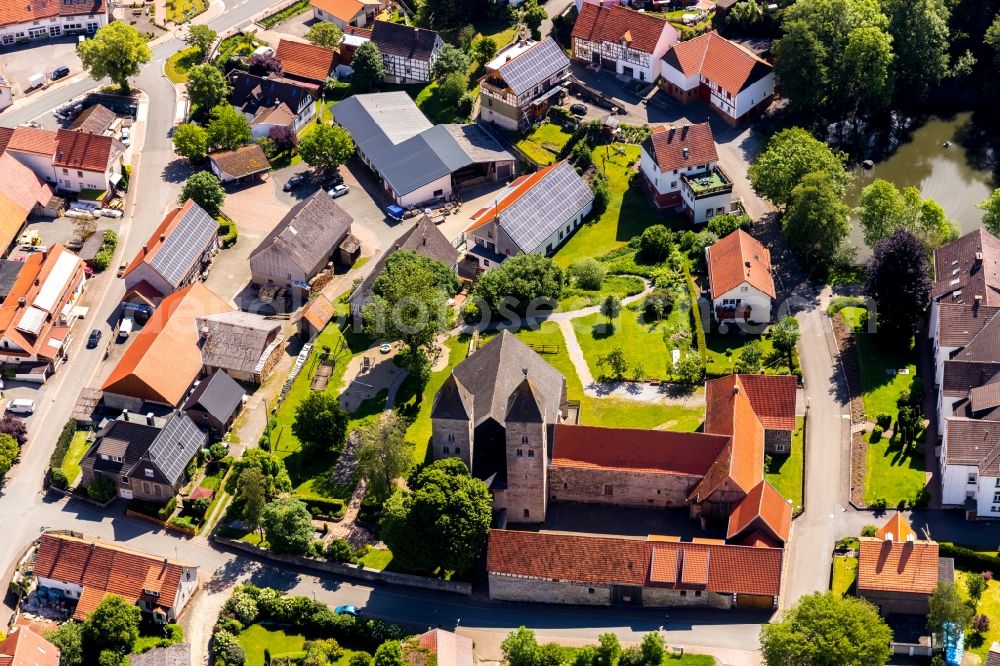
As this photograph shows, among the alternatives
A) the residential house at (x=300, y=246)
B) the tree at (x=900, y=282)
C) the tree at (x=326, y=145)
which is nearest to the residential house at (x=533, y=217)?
the residential house at (x=300, y=246)

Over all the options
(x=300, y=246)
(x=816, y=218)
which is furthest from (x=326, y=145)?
(x=816, y=218)

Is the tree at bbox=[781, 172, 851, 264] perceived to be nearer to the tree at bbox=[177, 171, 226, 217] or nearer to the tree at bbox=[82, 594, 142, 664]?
the tree at bbox=[177, 171, 226, 217]

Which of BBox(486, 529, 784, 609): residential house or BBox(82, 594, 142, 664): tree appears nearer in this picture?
BBox(486, 529, 784, 609): residential house

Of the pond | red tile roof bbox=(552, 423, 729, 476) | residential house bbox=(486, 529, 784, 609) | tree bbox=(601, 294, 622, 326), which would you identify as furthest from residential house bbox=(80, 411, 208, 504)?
the pond

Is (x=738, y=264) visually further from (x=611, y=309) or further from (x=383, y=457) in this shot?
(x=383, y=457)

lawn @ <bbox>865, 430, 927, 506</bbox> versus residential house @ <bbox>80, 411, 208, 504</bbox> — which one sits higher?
lawn @ <bbox>865, 430, 927, 506</bbox>

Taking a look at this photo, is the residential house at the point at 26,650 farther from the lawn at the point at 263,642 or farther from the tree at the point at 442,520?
the tree at the point at 442,520

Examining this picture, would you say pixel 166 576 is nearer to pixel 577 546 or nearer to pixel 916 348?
pixel 577 546
